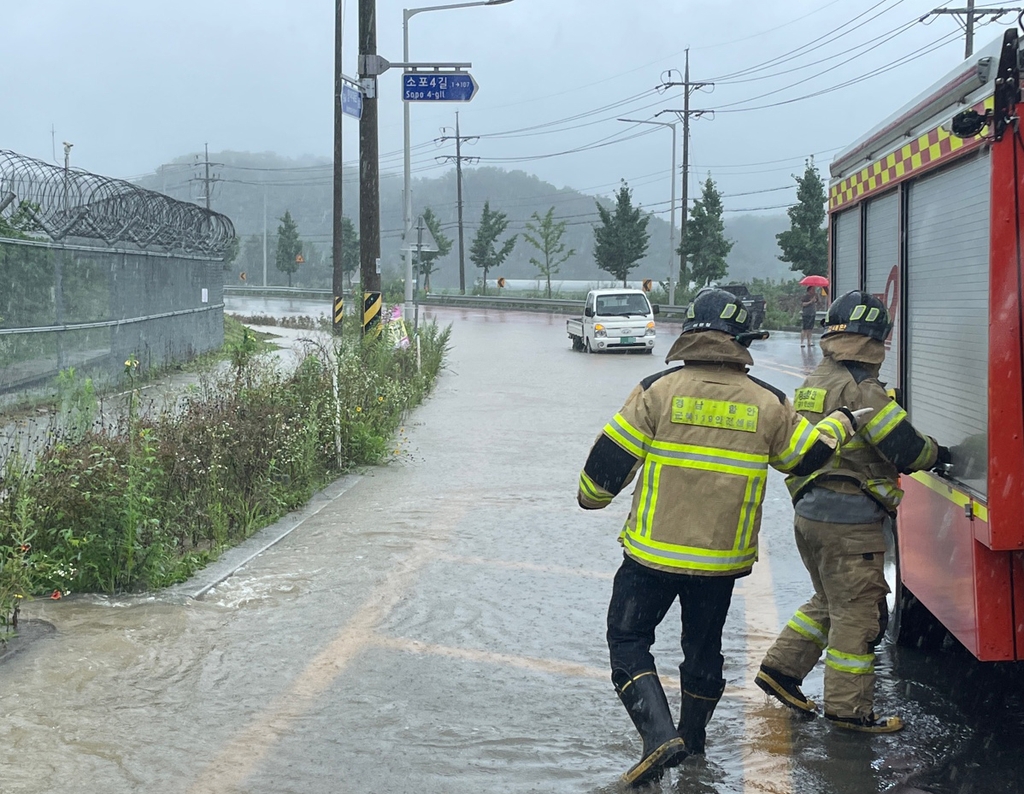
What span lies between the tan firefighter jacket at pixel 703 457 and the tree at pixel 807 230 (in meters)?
44.5

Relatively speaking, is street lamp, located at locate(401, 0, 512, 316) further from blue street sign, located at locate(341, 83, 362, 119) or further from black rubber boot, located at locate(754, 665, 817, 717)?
black rubber boot, located at locate(754, 665, 817, 717)

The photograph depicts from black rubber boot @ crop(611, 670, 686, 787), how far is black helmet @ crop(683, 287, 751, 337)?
49.0 inches

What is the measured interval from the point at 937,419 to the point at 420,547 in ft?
13.7

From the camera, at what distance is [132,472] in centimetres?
689

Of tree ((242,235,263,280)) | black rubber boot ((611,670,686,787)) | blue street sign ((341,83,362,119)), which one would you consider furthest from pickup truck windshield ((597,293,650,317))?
tree ((242,235,263,280))

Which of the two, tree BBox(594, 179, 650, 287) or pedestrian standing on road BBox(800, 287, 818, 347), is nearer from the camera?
pedestrian standing on road BBox(800, 287, 818, 347)

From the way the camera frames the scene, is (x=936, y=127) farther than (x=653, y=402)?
Yes

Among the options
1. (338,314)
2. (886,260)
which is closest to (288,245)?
(338,314)

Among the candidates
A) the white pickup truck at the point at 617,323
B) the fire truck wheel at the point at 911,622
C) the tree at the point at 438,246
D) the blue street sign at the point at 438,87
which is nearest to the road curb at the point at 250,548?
the fire truck wheel at the point at 911,622

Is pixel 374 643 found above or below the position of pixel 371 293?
below

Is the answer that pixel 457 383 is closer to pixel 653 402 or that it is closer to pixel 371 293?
pixel 371 293

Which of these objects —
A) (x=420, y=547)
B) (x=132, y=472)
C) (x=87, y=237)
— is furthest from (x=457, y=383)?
(x=132, y=472)

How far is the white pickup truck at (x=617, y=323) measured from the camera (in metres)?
29.5

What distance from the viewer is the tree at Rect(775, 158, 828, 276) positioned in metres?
47.5
